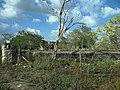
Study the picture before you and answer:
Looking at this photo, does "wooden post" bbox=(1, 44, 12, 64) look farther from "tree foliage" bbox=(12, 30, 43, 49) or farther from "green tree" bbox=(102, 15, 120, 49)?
"green tree" bbox=(102, 15, 120, 49)

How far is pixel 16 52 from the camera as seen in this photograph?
19781 millimetres

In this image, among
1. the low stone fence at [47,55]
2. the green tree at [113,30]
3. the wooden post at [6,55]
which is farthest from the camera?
the green tree at [113,30]

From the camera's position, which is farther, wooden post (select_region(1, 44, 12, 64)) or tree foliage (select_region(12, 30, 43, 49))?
tree foliage (select_region(12, 30, 43, 49))

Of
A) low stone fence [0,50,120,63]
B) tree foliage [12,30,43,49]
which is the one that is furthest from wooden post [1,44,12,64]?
tree foliage [12,30,43,49]

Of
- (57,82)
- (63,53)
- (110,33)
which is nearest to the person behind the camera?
(57,82)

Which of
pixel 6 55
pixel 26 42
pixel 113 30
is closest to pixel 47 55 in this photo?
pixel 6 55

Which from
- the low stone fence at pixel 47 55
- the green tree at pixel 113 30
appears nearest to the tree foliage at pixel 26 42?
the low stone fence at pixel 47 55

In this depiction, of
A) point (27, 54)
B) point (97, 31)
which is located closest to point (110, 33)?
point (97, 31)

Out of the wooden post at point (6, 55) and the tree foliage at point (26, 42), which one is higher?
the tree foliage at point (26, 42)

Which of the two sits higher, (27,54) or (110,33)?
(110,33)

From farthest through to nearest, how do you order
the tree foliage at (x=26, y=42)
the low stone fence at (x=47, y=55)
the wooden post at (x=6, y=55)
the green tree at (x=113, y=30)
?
1. the green tree at (x=113, y=30)
2. the tree foliage at (x=26, y=42)
3. the low stone fence at (x=47, y=55)
4. the wooden post at (x=6, y=55)

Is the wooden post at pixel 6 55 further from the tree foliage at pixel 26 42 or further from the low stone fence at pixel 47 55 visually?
the tree foliage at pixel 26 42

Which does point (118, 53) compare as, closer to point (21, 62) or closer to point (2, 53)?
point (21, 62)

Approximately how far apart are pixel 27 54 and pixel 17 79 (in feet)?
26.6
